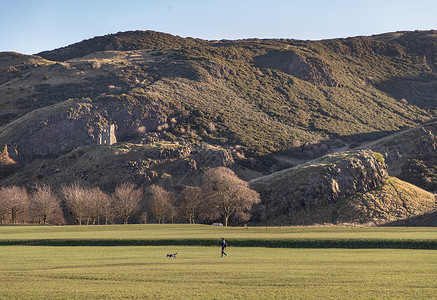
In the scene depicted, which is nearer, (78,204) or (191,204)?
(78,204)

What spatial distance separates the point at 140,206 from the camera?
354ft

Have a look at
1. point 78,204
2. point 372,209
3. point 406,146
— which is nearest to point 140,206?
point 78,204

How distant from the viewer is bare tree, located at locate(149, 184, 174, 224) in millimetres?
100500

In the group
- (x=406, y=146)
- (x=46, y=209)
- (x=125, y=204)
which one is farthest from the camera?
(x=406, y=146)

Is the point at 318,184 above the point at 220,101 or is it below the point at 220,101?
below

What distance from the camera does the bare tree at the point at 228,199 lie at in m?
95.8

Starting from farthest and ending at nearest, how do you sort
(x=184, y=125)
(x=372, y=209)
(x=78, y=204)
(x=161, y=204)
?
1. (x=184, y=125)
2. (x=161, y=204)
3. (x=372, y=209)
4. (x=78, y=204)

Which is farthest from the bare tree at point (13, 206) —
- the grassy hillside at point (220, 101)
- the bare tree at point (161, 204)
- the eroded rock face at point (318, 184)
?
the grassy hillside at point (220, 101)

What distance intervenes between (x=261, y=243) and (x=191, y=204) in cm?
4951

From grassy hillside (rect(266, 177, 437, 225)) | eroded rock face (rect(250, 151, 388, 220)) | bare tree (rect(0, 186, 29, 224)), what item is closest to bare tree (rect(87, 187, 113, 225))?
bare tree (rect(0, 186, 29, 224))

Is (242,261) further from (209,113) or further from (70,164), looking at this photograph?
(209,113)

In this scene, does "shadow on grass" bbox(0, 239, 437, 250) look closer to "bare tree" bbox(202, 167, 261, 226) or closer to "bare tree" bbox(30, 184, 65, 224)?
"bare tree" bbox(30, 184, 65, 224)

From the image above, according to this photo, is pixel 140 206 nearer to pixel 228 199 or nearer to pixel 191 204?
pixel 191 204

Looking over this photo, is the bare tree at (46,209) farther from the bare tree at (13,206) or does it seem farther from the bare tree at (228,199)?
the bare tree at (228,199)
